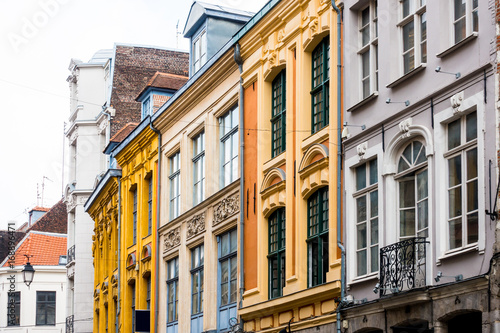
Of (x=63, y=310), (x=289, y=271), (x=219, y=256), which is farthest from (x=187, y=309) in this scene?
(x=63, y=310)

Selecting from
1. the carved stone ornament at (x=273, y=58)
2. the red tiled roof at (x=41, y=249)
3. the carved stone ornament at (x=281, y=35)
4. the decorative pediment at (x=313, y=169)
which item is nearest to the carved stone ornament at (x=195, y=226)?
the carved stone ornament at (x=273, y=58)

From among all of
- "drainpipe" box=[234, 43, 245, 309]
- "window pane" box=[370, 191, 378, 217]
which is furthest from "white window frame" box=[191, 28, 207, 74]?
"window pane" box=[370, 191, 378, 217]

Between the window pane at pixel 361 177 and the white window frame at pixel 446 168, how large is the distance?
306 cm

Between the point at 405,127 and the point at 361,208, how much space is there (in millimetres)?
2450

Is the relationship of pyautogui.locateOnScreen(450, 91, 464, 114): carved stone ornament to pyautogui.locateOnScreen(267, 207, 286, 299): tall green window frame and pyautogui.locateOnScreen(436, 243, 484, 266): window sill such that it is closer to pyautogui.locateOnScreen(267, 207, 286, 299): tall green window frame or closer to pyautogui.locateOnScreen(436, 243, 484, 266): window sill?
pyautogui.locateOnScreen(436, 243, 484, 266): window sill

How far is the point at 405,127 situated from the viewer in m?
18.3

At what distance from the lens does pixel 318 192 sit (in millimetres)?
21906

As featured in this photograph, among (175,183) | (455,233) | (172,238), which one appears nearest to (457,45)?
(455,233)

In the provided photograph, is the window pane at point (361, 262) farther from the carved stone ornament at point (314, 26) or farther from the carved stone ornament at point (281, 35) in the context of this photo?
the carved stone ornament at point (281, 35)

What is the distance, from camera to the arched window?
17.8 meters

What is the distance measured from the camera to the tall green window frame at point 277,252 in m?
23.7

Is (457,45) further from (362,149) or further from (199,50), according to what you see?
(199,50)

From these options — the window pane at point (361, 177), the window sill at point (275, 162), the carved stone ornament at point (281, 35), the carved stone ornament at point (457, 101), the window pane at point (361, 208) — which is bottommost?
the window pane at point (361, 208)

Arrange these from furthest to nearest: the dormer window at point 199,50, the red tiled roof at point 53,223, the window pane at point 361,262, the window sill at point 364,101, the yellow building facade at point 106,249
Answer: the red tiled roof at point 53,223 → the yellow building facade at point 106,249 → the dormer window at point 199,50 → the window pane at point 361,262 → the window sill at point 364,101
